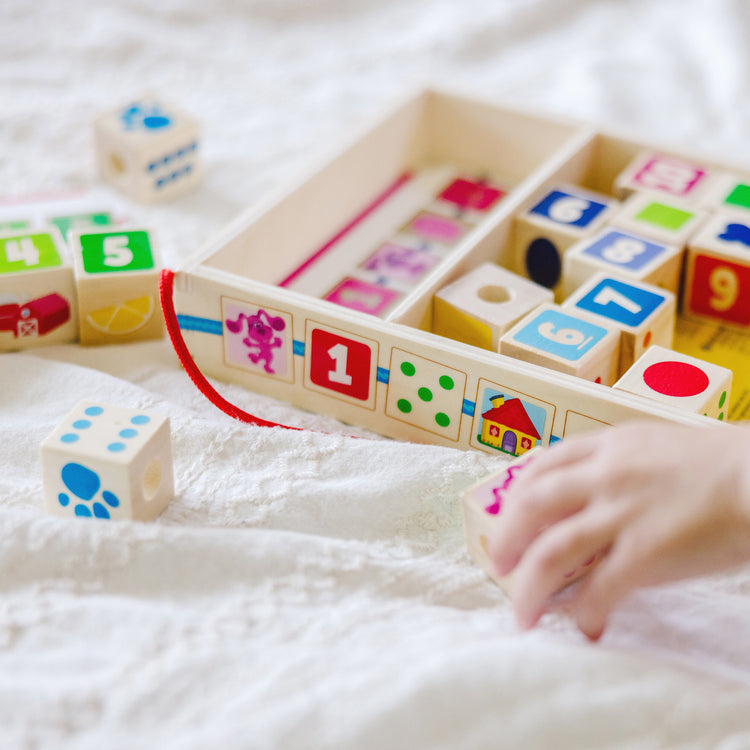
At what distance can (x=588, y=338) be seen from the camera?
3.04ft

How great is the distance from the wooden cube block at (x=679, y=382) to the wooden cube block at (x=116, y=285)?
19.8 inches

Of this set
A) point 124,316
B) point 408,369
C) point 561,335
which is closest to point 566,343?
point 561,335

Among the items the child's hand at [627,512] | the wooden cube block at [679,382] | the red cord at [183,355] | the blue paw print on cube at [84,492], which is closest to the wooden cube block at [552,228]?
the wooden cube block at [679,382]

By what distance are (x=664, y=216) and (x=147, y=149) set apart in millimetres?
671

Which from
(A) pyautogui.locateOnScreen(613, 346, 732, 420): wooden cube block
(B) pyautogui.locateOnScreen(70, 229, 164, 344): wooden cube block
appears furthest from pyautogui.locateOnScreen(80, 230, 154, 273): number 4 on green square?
(A) pyautogui.locateOnScreen(613, 346, 732, 420): wooden cube block

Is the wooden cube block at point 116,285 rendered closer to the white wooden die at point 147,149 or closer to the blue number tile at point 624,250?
the white wooden die at point 147,149

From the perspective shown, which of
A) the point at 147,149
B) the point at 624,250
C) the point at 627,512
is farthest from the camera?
the point at 147,149

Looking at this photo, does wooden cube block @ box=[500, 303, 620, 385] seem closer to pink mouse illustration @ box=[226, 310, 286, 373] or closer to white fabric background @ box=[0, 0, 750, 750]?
white fabric background @ box=[0, 0, 750, 750]

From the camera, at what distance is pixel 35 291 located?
104 cm

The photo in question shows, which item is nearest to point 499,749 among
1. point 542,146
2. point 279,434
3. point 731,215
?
point 279,434

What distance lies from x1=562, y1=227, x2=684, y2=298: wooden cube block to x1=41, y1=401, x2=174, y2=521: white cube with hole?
1.66 ft

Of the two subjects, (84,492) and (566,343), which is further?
(566,343)

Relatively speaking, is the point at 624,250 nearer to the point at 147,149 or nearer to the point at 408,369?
the point at 408,369

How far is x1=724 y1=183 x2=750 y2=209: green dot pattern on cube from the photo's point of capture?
1.17 metres
